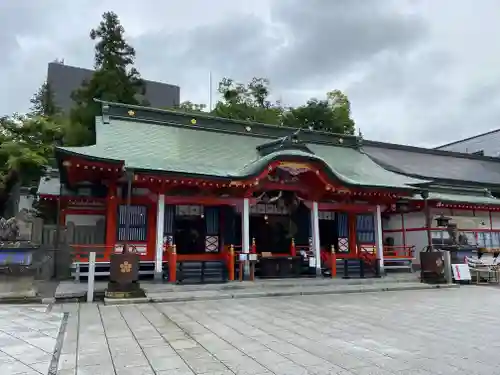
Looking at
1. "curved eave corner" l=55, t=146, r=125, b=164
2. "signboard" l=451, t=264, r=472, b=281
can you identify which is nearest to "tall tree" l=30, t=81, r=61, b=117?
"curved eave corner" l=55, t=146, r=125, b=164

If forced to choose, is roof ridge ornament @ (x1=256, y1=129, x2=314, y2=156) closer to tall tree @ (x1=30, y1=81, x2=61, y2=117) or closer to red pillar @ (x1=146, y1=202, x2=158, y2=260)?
red pillar @ (x1=146, y1=202, x2=158, y2=260)

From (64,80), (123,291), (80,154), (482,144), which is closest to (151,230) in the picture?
(80,154)

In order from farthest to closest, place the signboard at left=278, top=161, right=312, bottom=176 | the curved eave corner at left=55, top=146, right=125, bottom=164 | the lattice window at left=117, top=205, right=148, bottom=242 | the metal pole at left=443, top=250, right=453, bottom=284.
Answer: the signboard at left=278, top=161, right=312, bottom=176 < the metal pole at left=443, top=250, right=453, bottom=284 < the lattice window at left=117, top=205, right=148, bottom=242 < the curved eave corner at left=55, top=146, right=125, bottom=164

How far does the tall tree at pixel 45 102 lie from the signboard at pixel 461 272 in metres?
27.3

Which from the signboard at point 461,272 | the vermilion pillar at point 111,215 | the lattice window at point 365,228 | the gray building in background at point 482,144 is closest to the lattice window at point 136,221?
the vermilion pillar at point 111,215

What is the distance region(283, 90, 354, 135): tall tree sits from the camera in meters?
31.1

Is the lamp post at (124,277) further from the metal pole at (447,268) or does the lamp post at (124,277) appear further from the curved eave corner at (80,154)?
the metal pole at (447,268)

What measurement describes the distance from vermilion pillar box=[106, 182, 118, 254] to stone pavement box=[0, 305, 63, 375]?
454 cm

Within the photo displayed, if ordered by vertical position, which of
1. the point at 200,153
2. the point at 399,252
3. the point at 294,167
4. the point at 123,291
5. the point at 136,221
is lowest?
the point at 123,291

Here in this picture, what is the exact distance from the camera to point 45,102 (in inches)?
1194

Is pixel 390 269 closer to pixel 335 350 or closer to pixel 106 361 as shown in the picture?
pixel 335 350

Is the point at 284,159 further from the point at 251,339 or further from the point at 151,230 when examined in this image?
the point at 251,339

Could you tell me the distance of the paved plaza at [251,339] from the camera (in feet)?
14.1

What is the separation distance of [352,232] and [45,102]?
25.5 m
